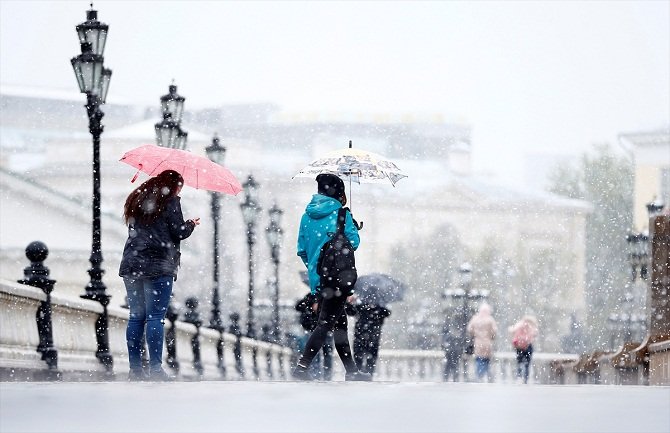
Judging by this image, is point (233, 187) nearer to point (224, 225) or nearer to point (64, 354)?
point (64, 354)

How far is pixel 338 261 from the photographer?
1202 cm

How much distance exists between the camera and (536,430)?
7.92m

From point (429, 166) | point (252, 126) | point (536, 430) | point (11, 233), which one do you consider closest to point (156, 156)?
point (536, 430)

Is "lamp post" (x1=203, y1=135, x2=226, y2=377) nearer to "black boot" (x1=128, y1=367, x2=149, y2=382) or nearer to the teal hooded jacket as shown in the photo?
"black boot" (x1=128, y1=367, x2=149, y2=382)

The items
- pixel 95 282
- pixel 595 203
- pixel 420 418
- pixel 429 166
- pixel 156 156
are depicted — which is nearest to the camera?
pixel 420 418

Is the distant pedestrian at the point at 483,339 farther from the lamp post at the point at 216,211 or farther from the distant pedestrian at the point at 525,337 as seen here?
the lamp post at the point at 216,211

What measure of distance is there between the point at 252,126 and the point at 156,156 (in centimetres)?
9958

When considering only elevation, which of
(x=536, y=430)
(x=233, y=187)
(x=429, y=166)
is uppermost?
(x=429, y=166)

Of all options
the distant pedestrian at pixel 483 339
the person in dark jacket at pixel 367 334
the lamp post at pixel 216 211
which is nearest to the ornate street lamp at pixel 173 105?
the lamp post at pixel 216 211

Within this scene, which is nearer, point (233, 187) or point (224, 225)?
point (233, 187)

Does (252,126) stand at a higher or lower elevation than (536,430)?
higher

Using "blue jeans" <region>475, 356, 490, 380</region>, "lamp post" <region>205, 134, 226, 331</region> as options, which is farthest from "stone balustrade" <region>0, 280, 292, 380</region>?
"blue jeans" <region>475, 356, 490, 380</region>

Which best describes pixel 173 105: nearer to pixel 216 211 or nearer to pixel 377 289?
pixel 377 289

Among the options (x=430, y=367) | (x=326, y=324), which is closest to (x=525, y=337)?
(x=326, y=324)
